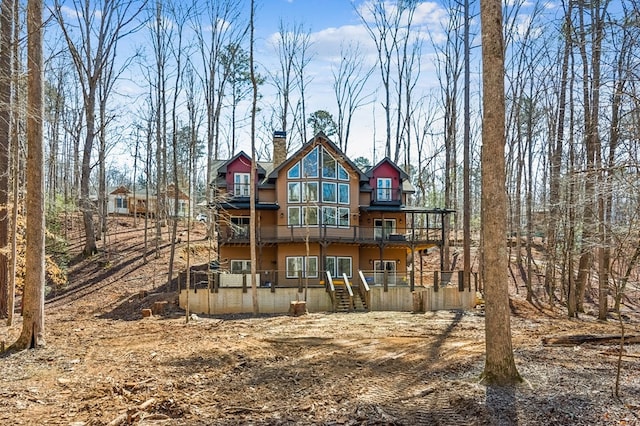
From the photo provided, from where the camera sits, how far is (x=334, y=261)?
23906 mm

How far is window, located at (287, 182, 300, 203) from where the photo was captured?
23594 mm

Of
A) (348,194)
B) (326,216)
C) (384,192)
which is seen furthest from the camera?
(384,192)

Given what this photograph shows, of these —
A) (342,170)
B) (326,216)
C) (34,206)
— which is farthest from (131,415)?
(342,170)

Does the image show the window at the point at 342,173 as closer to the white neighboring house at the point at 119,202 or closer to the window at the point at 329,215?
the window at the point at 329,215

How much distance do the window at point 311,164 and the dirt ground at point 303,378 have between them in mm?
10633

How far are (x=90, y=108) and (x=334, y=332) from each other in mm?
19063

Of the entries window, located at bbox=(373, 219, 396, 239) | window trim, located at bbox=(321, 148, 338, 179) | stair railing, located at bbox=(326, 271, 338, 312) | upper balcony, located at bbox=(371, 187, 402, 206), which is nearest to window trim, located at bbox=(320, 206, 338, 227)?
window trim, located at bbox=(321, 148, 338, 179)

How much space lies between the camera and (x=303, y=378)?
25.7ft

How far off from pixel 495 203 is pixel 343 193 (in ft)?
55.5

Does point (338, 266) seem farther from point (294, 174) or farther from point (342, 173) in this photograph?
point (294, 174)

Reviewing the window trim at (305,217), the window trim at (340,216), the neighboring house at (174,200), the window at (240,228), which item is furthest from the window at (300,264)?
the neighboring house at (174,200)

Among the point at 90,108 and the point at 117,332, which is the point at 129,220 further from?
the point at 117,332

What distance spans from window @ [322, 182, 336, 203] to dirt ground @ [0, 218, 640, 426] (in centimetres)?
1012

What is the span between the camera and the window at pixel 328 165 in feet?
77.6
